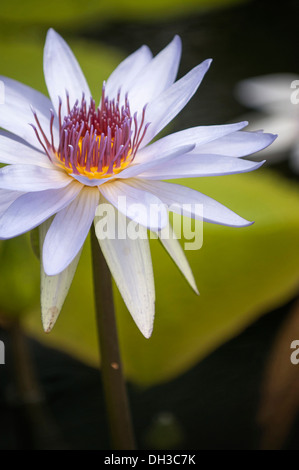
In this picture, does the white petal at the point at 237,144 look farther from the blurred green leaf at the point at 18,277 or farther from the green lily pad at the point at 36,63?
the green lily pad at the point at 36,63

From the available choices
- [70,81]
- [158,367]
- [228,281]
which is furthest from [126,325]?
[70,81]

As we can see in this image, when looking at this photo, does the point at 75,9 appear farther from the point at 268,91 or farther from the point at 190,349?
the point at 190,349

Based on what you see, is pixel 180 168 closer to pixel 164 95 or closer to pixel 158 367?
pixel 164 95

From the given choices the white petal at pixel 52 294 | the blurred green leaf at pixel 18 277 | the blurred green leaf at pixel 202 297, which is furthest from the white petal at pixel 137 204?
the blurred green leaf at pixel 202 297

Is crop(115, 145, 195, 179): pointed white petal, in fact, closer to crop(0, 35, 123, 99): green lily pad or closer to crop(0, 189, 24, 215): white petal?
crop(0, 189, 24, 215): white petal

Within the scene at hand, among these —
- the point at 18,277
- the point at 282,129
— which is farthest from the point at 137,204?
the point at 282,129
